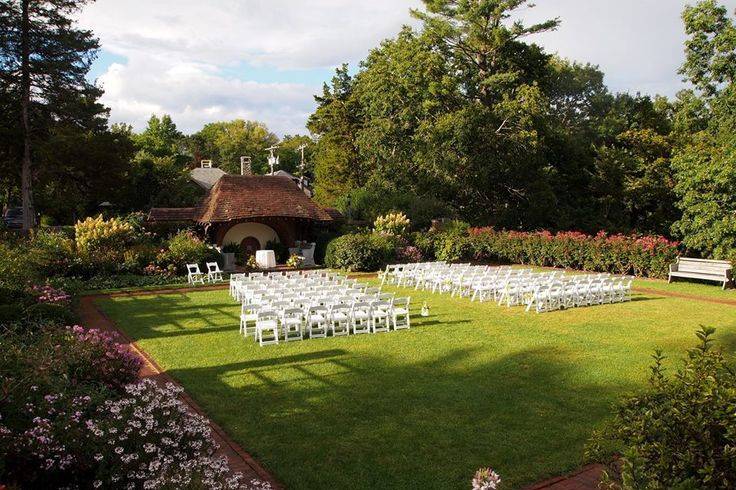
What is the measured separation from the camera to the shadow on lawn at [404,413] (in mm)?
6453

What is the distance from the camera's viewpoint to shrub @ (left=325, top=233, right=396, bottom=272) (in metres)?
26.9

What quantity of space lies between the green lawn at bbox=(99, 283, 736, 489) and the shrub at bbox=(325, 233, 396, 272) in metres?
11.1

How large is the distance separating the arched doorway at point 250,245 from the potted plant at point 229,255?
71cm

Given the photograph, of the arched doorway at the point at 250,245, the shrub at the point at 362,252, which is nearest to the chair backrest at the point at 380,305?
the shrub at the point at 362,252

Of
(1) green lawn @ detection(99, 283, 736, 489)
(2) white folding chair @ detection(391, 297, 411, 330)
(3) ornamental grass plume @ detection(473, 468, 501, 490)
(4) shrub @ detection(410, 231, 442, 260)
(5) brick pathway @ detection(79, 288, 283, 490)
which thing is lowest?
(5) brick pathway @ detection(79, 288, 283, 490)

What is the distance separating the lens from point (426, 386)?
9.38 meters

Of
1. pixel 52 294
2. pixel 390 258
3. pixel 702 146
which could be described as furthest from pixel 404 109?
pixel 52 294

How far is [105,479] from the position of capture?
16.4 feet

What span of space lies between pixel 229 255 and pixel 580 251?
1696 centimetres

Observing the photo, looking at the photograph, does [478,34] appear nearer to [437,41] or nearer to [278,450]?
[437,41]

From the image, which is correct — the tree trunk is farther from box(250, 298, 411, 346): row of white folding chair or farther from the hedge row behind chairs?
box(250, 298, 411, 346): row of white folding chair

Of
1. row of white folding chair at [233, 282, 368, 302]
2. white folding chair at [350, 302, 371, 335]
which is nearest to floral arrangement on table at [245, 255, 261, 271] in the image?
row of white folding chair at [233, 282, 368, 302]

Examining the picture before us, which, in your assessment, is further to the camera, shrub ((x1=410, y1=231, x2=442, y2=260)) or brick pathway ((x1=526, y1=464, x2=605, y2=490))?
shrub ((x1=410, y1=231, x2=442, y2=260))

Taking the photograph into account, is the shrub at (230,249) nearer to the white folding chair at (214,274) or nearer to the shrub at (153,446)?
the white folding chair at (214,274)
